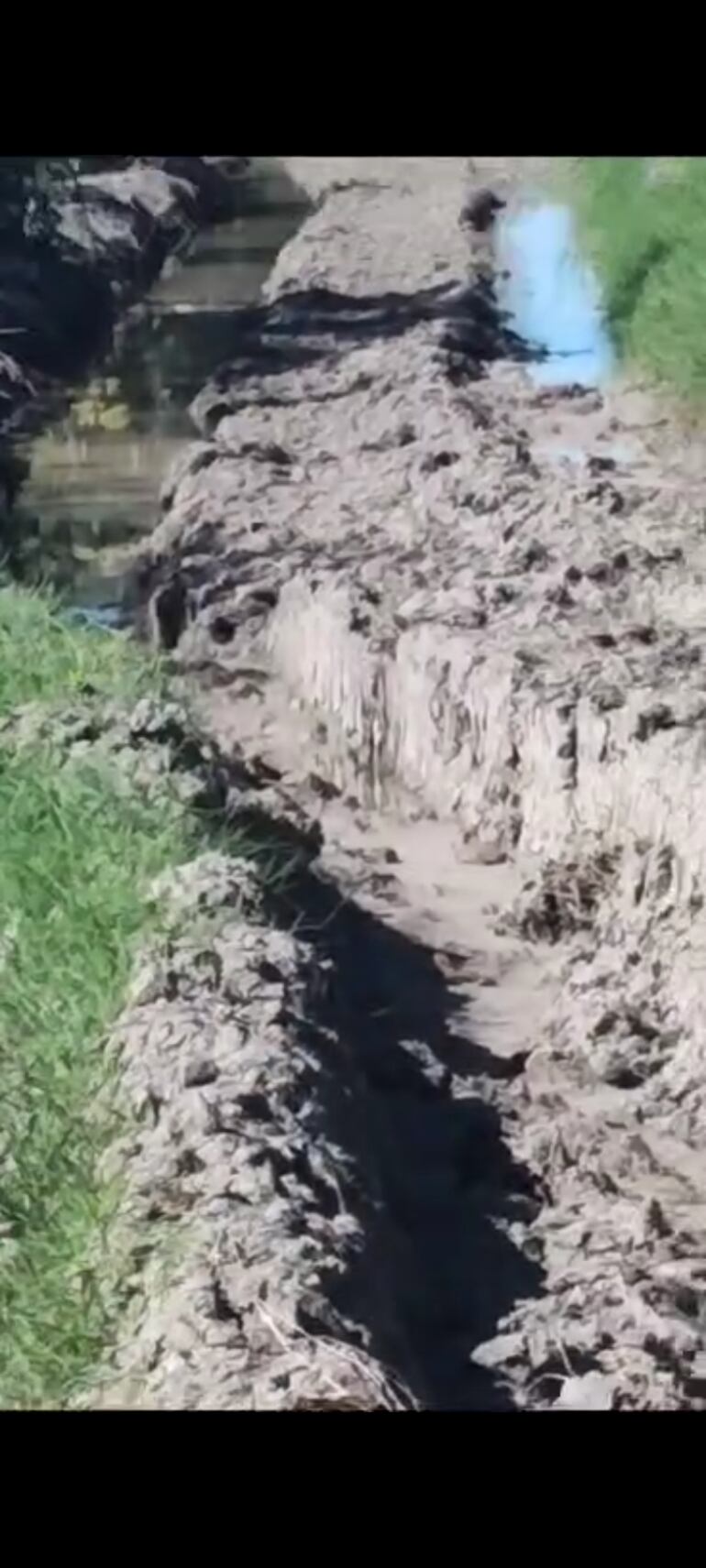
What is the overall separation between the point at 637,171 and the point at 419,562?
0.46 m

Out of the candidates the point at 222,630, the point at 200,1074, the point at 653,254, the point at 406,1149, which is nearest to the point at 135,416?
the point at 222,630

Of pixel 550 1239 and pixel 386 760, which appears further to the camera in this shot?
pixel 386 760

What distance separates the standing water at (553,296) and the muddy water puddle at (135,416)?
0.23 m

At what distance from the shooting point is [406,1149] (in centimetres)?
220

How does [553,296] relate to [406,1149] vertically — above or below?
above

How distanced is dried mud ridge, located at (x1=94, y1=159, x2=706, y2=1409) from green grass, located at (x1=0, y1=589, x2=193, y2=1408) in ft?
0.15

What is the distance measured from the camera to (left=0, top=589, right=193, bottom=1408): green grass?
6.84 feet

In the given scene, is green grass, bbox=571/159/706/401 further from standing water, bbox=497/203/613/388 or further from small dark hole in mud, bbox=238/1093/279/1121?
small dark hole in mud, bbox=238/1093/279/1121

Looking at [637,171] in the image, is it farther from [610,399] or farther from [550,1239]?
[550,1239]

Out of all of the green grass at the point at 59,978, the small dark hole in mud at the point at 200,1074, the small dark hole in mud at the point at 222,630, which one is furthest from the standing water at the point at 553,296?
the small dark hole in mud at the point at 200,1074

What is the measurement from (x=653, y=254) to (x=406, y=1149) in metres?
0.97

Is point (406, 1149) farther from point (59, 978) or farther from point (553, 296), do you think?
point (553, 296)
